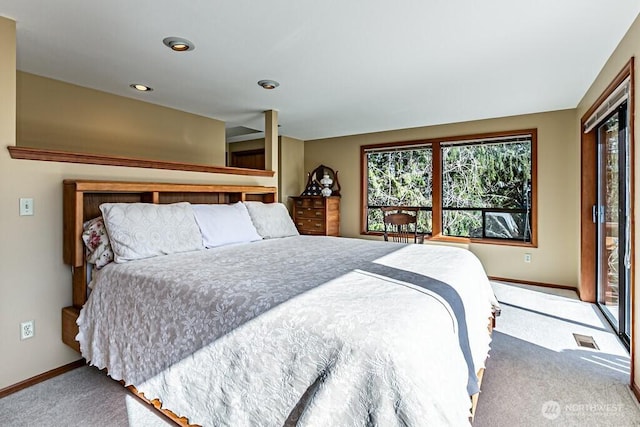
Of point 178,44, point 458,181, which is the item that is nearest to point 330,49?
point 178,44

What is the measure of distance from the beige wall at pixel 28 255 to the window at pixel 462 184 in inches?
170

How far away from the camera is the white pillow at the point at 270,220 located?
3.35 meters

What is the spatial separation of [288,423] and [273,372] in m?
0.18

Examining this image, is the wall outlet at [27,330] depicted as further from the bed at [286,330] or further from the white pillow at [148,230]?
the white pillow at [148,230]

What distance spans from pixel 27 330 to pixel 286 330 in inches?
81.0

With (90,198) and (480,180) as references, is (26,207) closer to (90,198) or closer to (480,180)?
(90,198)

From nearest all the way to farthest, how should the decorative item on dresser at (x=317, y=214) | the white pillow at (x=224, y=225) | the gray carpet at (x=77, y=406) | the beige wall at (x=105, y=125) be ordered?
the gray carpet at (x=77, y=406)
the white pillow at (x=224, y=225)
the beige wall at (x=105, y=125)
the decorative item on dresser at (x=317, y=214)

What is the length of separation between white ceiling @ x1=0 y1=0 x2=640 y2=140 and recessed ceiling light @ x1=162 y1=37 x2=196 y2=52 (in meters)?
0.06

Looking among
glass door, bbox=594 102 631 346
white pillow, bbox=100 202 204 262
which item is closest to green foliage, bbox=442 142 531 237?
glass door, bbox=594 102 631 346

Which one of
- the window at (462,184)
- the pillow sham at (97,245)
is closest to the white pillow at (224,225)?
the pillow sham at (97,245)

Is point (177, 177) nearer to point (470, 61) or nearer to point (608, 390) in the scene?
point (470, 61)

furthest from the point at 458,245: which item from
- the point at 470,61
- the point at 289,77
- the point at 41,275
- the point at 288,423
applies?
the point at 41,275

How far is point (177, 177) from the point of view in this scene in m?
3.21

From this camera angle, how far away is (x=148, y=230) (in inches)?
94.0
